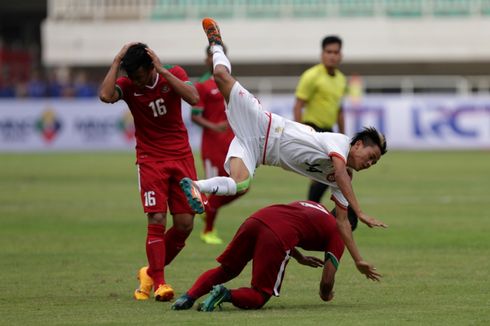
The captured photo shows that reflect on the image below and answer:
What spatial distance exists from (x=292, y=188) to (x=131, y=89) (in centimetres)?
1356

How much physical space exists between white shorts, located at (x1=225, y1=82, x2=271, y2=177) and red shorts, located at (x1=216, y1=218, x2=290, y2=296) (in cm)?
102

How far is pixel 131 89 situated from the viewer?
1046 centimetres

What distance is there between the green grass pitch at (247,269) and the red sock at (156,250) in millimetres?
343

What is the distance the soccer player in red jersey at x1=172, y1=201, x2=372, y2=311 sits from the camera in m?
9.20

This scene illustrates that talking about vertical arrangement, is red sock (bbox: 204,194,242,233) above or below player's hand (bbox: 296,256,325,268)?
below

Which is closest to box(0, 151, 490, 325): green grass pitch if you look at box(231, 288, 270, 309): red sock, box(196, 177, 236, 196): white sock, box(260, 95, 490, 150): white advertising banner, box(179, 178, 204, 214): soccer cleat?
box(231, 288, 270, 309): red sock

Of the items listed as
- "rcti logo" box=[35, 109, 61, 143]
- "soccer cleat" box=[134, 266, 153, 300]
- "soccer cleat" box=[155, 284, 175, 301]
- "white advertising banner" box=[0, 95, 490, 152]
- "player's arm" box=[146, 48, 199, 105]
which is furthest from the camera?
"rcti logo" box=[35, 109, 61, 143]

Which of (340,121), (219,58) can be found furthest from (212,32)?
(340,121)

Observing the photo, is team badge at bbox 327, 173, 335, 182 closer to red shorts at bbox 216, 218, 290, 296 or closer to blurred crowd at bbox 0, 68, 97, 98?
red shorts at bbox 216, 218, 290, 296

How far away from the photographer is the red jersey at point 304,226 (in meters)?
9.23

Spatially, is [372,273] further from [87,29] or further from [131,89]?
[87,29]

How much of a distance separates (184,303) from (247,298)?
0.50 meters

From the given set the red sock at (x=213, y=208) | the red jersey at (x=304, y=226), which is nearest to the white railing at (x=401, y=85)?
the red sock at (x=213, y=208)

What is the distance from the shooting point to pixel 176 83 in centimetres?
1023
